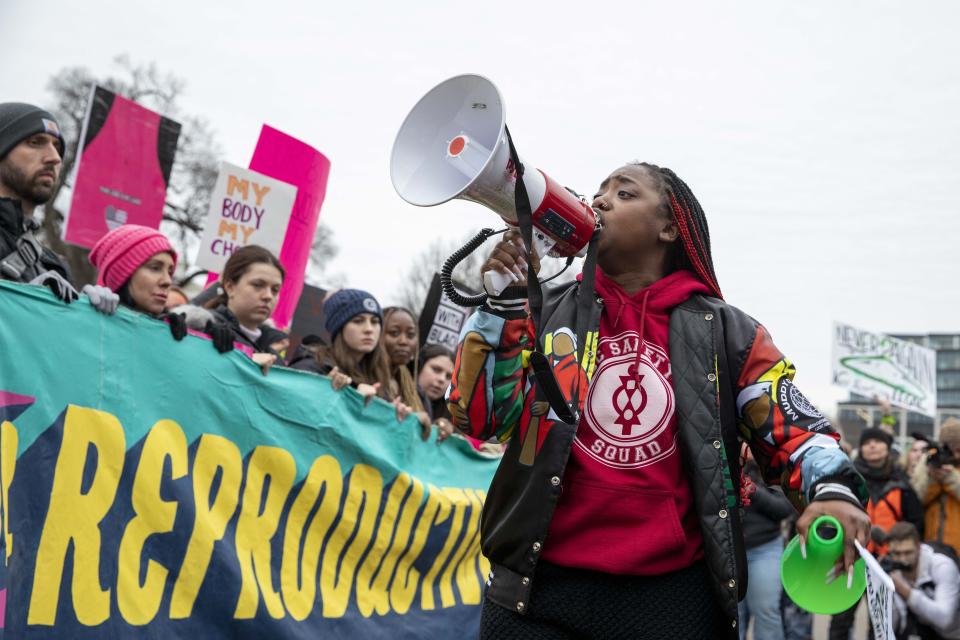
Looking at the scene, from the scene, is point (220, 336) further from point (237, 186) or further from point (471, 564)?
point (237, 186)

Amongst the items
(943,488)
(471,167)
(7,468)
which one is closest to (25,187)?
(7,468)

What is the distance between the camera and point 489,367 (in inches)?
85.7

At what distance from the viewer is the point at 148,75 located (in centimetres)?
2853

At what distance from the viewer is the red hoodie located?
2.11 metres

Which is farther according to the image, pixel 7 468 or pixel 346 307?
pixel 346 307

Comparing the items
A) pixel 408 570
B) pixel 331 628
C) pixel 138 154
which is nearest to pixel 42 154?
pixel 331 628

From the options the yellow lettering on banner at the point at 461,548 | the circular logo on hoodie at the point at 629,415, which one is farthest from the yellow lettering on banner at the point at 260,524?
the circular logo on hoodie at the point at 629,415

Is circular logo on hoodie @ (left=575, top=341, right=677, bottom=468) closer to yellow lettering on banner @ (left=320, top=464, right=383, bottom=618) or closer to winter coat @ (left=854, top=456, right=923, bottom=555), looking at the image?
yellow lettering on banner @ (left=320, top=464, right=383, bottom=618)

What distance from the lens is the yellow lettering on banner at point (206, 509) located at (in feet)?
11.8

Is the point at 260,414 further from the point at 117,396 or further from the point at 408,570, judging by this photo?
the point at 408,570

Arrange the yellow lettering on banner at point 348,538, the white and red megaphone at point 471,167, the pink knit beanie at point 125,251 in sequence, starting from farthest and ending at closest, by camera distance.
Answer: the yellow lettering on banner at point 348,538 → the pink knit beanie at point 125,251 → the white and red megaphone at point 471,167

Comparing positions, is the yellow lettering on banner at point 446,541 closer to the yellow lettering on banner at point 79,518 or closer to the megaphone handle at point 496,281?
the yellow lettering on banner at point 79,518

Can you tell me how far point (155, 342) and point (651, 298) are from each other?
2.12 m

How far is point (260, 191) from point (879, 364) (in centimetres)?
937
